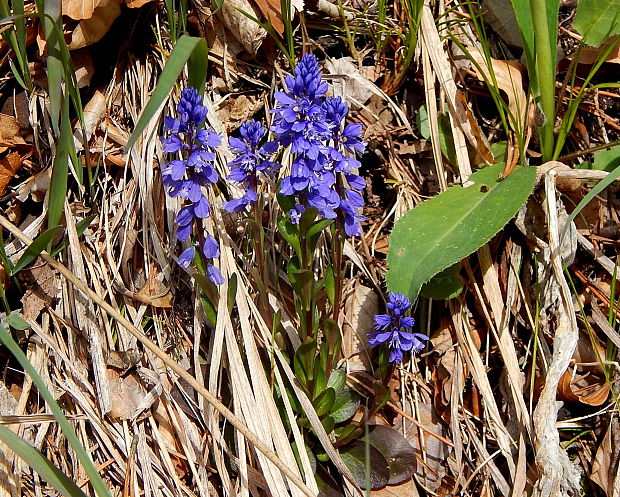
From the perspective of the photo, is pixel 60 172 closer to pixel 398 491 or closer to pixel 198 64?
pixel 198 64

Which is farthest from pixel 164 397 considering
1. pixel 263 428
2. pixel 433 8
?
pixel 433 8

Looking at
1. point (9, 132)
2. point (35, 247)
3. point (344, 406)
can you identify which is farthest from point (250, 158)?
point (9, 132)

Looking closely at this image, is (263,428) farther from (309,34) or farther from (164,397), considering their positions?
(309,34)

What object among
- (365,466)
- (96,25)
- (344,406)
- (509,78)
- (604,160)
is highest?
(96,25)

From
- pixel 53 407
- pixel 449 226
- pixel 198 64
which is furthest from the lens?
pixel 449 226

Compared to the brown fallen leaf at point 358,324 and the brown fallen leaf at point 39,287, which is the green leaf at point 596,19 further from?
the brown fallen leaf at point 39,287

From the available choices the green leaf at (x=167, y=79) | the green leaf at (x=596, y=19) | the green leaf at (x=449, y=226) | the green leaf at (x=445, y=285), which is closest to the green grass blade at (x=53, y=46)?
the green leaf at (x=167, y=79)
